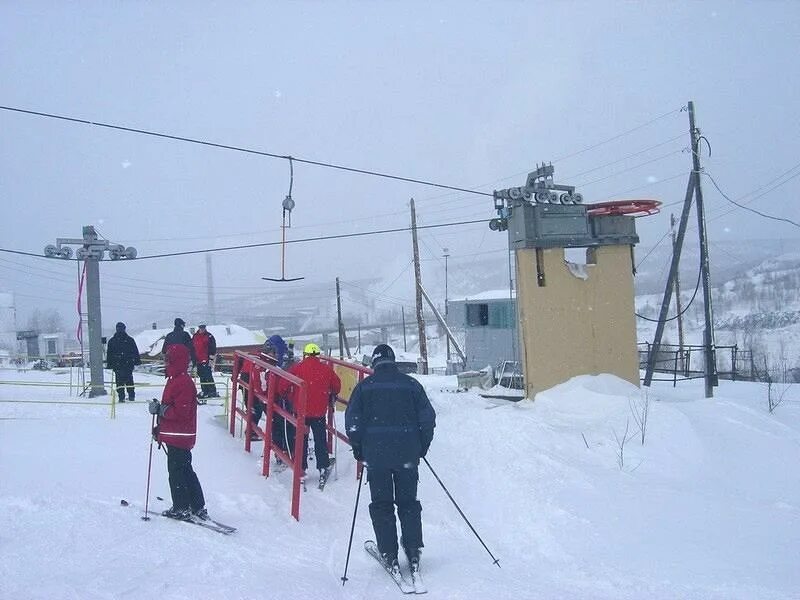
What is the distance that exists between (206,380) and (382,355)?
9422 millimetres

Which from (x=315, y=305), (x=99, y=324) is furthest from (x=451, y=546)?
(x=315, y=305)

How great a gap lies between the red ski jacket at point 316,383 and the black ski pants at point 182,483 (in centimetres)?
165

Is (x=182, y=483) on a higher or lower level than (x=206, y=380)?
lower

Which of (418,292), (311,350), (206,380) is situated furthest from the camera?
(418,292)

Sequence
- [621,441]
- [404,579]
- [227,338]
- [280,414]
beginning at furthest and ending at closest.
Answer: [227,338] → [621,441] → [280,414] → [404,579]

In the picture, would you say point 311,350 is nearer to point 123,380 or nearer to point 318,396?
point 318,396

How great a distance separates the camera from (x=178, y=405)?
612cm

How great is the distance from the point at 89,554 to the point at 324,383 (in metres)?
3.17

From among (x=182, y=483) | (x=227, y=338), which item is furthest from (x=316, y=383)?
(x=227, y=338)

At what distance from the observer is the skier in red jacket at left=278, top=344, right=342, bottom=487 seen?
7.52 m

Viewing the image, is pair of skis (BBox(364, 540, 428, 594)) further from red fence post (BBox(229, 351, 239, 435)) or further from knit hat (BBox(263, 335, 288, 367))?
knit hat (BBox(263, 335, 288, 367))

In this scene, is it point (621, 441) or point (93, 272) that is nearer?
point (621, 441)

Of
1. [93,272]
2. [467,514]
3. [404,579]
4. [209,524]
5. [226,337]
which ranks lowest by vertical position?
[467,514]

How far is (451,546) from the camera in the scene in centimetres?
590
